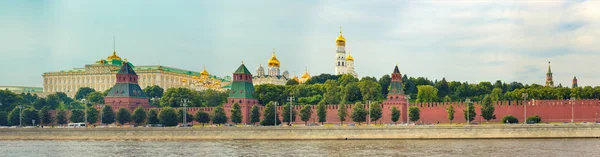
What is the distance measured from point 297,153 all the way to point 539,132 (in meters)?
24.9

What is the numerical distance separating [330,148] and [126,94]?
139 feet

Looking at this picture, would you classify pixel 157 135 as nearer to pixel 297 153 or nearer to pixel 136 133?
pixel 136 133

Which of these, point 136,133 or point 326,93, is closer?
point 136,133

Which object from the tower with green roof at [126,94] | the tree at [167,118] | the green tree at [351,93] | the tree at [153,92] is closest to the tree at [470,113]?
the green tree at [351,93]

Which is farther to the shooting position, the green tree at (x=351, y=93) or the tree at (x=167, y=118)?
the green tree at (x=351, y=93)

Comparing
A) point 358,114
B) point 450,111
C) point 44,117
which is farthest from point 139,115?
point 450,111

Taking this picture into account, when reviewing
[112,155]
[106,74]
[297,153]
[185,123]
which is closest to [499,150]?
[297,153]

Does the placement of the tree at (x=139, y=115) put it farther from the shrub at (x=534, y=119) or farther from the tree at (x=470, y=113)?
the shrub at (x=534, y=119)

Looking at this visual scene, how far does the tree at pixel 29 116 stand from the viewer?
10056 centimetres

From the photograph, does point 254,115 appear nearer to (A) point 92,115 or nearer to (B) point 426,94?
(A) point 92,115

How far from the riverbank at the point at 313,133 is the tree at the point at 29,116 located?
9.24 metres

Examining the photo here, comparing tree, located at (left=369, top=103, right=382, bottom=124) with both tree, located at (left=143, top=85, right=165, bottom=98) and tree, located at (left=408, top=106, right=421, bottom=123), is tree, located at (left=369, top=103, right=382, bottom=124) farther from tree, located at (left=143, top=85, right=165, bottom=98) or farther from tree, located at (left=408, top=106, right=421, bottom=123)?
tree, located at (left=143, top=85, right=165, bottom=98)

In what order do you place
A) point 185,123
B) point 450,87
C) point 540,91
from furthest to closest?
point 450,87, point 540,91, point 185,123

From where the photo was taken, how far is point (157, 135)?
279 ft
